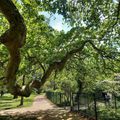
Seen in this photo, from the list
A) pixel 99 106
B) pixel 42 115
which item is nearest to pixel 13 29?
pixel 99 106

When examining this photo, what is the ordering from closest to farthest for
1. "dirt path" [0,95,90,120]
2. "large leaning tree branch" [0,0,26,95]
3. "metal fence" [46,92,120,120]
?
1. "large leaning tree branch" [0,0,26,95]
2. "metal fence" [46,92,120,120]
3. "dirt path" [0,95,90,120]

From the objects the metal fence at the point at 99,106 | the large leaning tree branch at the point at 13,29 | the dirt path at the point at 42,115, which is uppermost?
the large leaning tree branch at the point at 13,29

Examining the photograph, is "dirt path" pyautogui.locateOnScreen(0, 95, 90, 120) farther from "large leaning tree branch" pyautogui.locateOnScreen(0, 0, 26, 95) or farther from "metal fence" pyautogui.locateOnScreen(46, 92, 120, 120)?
"large leaning tree branch" pyautogui.locateOnScreen(0, 0, 26, 95)

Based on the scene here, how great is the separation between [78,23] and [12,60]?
7195 millimetres

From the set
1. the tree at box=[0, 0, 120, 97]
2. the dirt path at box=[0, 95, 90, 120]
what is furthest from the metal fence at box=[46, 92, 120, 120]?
the tree at box=[0, 0, 120, 97]

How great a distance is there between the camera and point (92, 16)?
41.4 ft

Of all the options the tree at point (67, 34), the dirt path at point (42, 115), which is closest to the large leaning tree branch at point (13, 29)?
the tree at point (67, 34)

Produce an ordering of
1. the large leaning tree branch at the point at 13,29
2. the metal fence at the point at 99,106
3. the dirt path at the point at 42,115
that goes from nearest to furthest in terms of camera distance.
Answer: the large leaning tree branch at the point at 13,29
the metal fence at the point at 99,106
the dirt path at the point at 42,115

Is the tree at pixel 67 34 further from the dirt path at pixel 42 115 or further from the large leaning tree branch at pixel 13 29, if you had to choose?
the dirt path at pixel 42 115

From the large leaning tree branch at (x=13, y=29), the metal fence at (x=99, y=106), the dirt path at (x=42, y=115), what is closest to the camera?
the large leaning tree branch at (x=13, y=29)

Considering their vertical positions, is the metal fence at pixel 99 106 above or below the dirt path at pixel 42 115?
above

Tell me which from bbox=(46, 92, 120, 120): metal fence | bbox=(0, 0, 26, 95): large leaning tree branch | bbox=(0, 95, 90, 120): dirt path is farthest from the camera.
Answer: bbox=(0, 95, 90, 120): dirt path

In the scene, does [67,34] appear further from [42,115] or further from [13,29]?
[13,29]

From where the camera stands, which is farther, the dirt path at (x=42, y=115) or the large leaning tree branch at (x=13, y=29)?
the dirt path at (x=42, y=115)
